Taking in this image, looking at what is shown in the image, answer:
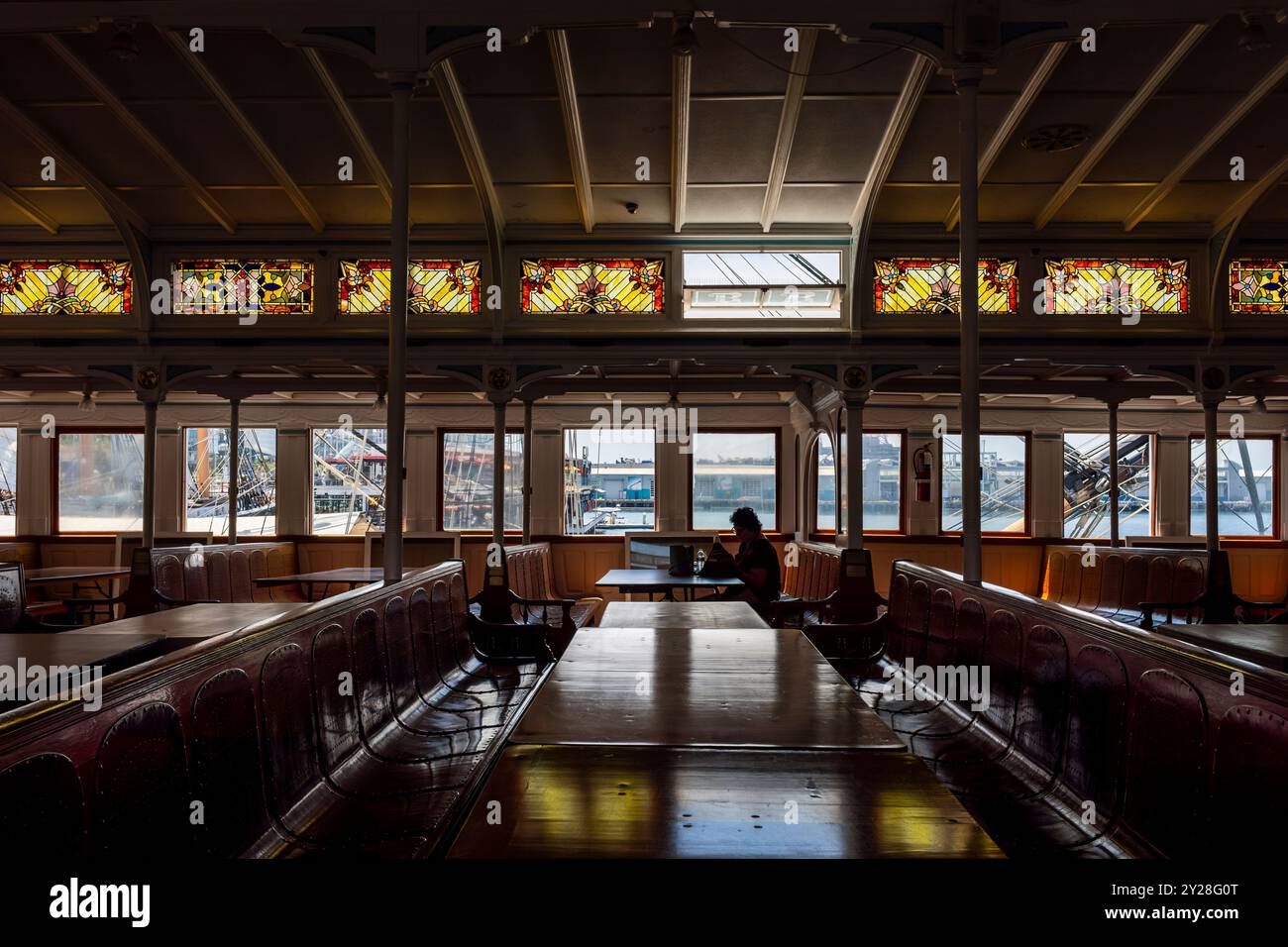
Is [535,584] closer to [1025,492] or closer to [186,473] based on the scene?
[186,473]

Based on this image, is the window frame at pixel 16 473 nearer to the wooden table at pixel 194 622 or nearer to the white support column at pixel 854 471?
the wooden table at pixel 194 622

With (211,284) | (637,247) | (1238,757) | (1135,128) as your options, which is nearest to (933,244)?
(1135,128)

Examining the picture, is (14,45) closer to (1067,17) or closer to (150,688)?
(150,688)

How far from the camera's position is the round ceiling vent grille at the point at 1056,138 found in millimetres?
6609

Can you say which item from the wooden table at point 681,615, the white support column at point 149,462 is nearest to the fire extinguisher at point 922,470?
the wooden table at point 681,615

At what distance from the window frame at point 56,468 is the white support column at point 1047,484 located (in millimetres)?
14609

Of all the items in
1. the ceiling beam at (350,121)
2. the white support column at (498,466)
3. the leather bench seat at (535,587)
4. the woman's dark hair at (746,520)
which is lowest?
the leather bench seat at (535,587)

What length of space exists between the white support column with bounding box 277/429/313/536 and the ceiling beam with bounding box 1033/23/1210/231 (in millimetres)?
10861

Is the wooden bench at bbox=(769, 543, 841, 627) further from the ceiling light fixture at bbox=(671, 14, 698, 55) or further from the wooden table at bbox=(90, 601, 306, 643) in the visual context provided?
the ceiling light fixture at bbox=(671, 14, 698, 55)

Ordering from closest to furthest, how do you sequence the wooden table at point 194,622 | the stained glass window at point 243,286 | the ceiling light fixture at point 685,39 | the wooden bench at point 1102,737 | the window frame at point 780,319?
the wooden bench at point 1102,737 → the wooden table at point 194,622 → the ceiling light fixture at point 685,39 → the window frame at point 780,319 → the stained glass window at point 243,286

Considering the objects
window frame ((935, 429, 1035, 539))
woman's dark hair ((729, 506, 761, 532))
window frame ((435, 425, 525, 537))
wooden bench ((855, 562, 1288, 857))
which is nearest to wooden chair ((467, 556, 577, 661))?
woman's dark hair ((729, 506, 761, 532))

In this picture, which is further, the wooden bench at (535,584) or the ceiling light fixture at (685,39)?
the wooden bench at (535,584)

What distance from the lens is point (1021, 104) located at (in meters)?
6.29

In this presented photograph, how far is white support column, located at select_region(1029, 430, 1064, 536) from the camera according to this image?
12.4 m
